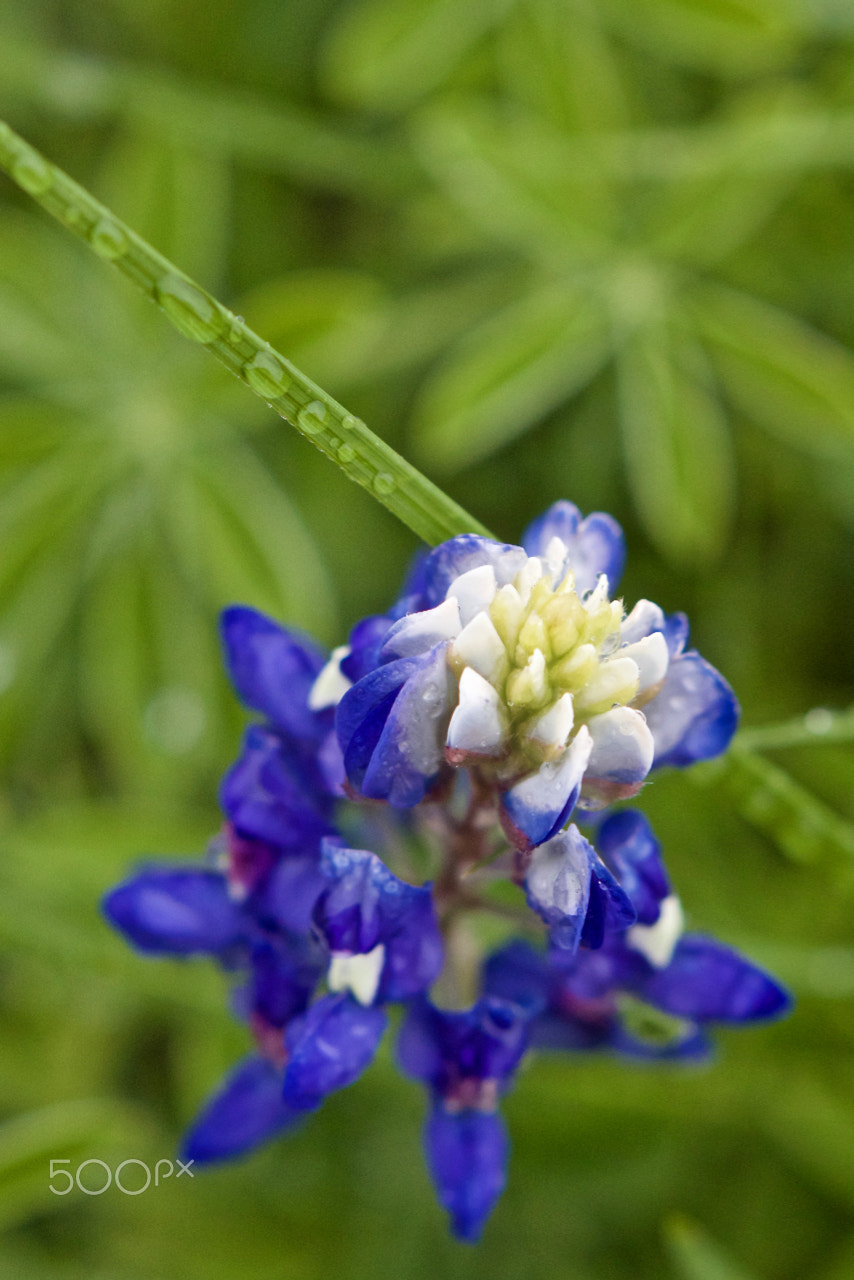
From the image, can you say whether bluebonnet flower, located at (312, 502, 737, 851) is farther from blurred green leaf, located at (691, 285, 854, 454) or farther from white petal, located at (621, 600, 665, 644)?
blurred green leaf, located at (691, 285, 854, 454)

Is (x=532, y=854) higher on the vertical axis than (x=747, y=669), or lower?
lower

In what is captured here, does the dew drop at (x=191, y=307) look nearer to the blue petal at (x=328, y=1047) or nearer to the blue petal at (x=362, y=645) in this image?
the blue petal at (x=362, y=645)

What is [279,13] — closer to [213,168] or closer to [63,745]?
[213,168]

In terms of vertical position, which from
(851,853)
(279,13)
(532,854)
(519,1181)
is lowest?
(519,1181)

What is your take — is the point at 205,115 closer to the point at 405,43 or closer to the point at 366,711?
the point at 405,43

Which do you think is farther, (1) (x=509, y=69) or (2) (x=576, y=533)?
(1) (x=509, y=69)

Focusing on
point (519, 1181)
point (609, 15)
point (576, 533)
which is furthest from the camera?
point (609, 15)

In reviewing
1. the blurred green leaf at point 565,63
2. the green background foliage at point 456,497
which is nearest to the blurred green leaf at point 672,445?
the green background foliage at point 456,497

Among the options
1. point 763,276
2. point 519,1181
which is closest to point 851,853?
point 519,1181
